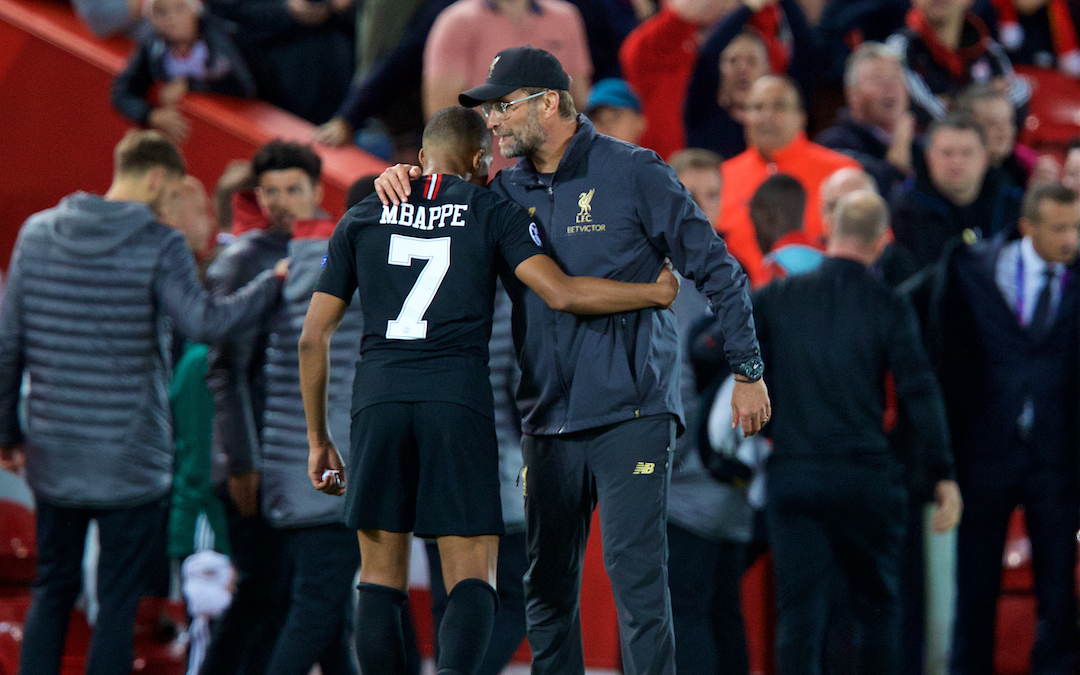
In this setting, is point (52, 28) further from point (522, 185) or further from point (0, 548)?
point (522, 185)

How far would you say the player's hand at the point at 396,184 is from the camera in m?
3.93

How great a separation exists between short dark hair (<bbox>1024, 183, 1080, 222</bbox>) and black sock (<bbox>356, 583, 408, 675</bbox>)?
12.2 feet

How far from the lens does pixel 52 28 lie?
8625 millimetres

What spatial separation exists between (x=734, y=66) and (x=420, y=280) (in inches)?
167

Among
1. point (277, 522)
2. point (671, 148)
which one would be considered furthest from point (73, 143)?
point (277, 522)

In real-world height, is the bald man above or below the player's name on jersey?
above

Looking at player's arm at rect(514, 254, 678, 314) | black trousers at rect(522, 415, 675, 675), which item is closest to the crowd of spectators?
black trousers at rect(522, 415, 675, 675)

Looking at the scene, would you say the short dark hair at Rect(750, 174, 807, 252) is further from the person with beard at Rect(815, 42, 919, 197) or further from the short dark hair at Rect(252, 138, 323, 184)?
the short dark hair at Rect(252, 138, 323, 184)

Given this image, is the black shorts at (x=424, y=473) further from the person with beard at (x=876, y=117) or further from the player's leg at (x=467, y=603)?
the person with beard at (x=876, y=117)

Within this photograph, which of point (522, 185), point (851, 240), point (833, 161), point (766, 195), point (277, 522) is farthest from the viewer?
point (833, 161)

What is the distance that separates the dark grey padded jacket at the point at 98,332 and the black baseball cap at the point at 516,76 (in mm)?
1496

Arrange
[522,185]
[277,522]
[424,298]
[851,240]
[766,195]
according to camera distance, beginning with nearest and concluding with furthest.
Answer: [424,298] → [522,185] → [277,522] → [851,240] → [766,195]

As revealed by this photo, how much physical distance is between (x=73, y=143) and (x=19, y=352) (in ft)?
11.6

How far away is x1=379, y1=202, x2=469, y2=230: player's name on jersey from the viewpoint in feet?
12.8
